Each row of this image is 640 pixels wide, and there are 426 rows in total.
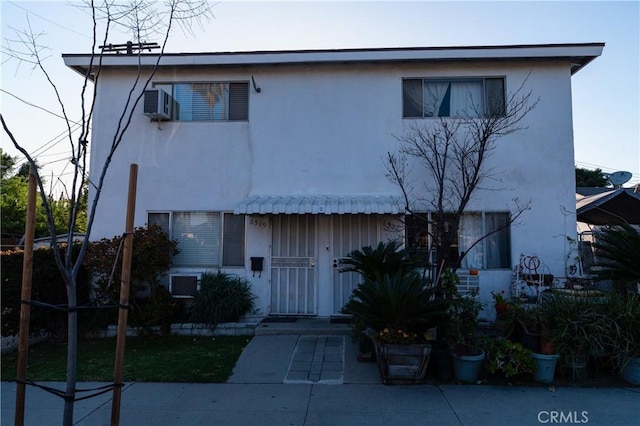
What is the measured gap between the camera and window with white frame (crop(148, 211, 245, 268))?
9.53 metres

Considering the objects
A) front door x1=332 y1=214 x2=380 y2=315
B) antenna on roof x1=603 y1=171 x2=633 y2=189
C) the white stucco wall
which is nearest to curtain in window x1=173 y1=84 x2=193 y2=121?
the white stucco wall

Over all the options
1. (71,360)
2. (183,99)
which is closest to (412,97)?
(183,99)

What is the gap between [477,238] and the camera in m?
9.21

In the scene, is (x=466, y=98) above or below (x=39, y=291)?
above

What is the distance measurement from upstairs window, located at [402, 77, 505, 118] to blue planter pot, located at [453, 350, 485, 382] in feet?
18.0

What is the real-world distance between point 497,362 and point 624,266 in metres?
2.68

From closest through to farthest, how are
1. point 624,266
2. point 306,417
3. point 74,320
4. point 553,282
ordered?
point 74,320 < point 306,417 < point 624,266 < point 553,282

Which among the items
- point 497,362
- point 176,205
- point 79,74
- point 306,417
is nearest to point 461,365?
point 497,362

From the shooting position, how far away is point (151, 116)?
9508mm

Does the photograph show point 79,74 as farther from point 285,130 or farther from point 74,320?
point 74,320

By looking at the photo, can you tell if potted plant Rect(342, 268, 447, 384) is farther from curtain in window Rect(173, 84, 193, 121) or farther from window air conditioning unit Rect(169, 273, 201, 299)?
curtain in window Rect(173, 84, 193, 121)

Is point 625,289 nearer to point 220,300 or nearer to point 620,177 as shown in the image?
point 220,300

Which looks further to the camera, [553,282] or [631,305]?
[553,282]

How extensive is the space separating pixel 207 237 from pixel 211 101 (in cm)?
312
